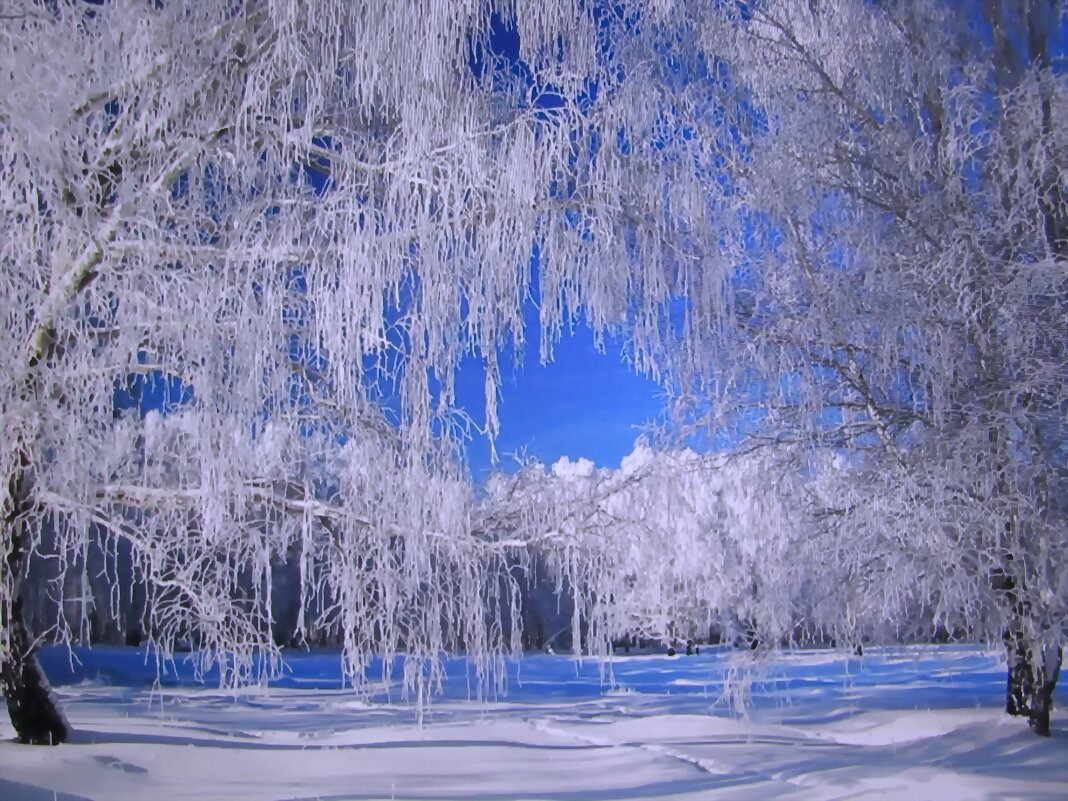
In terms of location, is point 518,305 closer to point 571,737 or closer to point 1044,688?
point 571,737

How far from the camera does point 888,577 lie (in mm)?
1878

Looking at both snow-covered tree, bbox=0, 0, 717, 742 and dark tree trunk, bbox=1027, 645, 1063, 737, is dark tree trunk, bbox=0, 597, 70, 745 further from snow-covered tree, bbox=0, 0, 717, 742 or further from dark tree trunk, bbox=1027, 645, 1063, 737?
dark tree trunk, bbox=1027, 645, 1063, 737

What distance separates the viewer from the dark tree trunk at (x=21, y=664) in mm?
1643

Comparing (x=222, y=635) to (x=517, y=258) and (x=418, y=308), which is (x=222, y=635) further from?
(x=517, y=258)

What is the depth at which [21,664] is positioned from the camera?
1.67 m

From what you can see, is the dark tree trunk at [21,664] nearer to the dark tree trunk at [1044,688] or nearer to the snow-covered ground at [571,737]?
the snow-covered ground at [571,737]

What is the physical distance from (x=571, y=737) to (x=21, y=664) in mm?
1119

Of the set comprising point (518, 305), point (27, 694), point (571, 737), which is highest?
point (518, 305)

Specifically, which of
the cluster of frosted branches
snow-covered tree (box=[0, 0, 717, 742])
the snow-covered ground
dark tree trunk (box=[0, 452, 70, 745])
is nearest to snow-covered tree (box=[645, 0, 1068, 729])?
the cluster of frosted branches

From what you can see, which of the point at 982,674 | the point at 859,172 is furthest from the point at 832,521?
the point at 859,172

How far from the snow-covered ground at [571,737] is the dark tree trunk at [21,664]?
0.09 feet

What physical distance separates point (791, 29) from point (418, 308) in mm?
1187

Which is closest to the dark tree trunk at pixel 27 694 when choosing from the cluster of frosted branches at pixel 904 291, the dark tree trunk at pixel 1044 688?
the cluster of frosted branches at pixel 904 291

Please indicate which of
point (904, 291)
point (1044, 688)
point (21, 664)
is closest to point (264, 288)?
point (21, 664)
